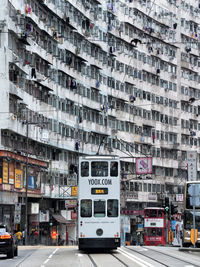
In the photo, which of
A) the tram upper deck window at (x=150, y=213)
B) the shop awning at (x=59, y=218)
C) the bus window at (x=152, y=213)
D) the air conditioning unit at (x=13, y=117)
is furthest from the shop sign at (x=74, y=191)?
the air conditioning unit at (x=13, y=117)

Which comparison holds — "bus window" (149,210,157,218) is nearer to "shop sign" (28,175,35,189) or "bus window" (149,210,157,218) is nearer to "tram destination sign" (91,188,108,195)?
"shop sign" (28,175,35,189)

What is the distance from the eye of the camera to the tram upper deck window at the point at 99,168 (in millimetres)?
34550

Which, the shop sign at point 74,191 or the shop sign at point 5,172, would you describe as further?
the shop sign at point 74,191

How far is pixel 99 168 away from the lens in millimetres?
34812

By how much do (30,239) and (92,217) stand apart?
1081 inches

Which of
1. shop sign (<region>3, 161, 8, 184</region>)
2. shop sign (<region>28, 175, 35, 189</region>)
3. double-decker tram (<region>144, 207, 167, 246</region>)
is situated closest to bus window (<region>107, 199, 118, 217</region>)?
shop sign (<region>3, 161, 8, 184</region>)

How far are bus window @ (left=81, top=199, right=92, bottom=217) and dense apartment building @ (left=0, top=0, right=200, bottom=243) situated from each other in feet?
56.3

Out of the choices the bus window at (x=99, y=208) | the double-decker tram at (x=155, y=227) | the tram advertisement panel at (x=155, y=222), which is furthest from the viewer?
the tram advertisement panel at (x=155, y=222)

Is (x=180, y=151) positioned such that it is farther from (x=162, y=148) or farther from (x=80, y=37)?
(x=80, y=37)

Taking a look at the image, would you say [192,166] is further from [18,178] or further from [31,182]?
[18,178]

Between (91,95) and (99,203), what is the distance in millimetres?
44271

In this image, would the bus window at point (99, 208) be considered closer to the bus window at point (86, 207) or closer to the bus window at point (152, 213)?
the bus window at point (86, 207)

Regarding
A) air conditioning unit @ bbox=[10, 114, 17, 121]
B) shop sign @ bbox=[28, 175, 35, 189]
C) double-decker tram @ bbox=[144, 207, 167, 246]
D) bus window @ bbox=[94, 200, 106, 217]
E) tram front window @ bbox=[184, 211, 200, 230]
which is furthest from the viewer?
double-decker tram @ bbox=[144, 207, 167, 246]

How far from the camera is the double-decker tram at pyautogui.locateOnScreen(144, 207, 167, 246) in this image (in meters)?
67.8
